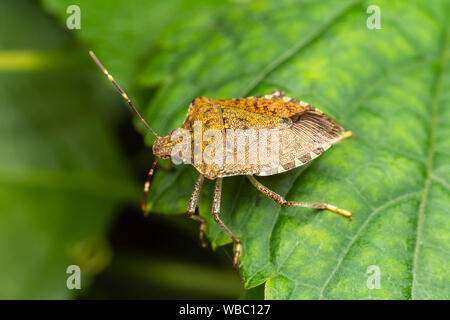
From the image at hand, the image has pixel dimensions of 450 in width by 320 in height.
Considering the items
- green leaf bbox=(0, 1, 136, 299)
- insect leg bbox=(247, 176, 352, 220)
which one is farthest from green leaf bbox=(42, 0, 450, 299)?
green leaf bbox=(0, 1, 136, 299)

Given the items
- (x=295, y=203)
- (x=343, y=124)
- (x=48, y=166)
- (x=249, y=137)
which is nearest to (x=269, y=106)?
(x=249, y=137)

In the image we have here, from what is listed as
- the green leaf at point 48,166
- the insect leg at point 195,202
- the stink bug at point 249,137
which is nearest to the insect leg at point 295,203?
the stink bug at point 249,137

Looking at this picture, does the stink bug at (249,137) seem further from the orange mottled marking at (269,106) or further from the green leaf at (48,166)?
the green leaf at (48,166)

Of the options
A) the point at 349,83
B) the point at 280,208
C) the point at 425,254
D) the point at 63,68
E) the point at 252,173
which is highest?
the point at 63,68

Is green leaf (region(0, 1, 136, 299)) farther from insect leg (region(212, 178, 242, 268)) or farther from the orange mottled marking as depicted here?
the orange mottled marking

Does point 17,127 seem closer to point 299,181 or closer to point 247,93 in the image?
point 247,93
